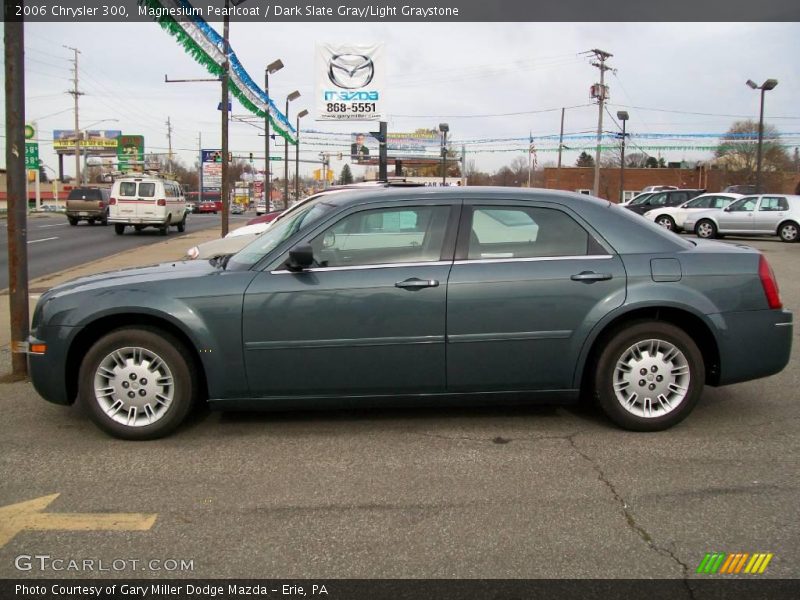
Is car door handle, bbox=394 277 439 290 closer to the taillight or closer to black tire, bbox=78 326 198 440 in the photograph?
black tire, bbox=78 326 198 440

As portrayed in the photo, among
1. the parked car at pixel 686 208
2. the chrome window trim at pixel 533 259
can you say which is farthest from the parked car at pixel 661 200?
the chrome window trim at pixel 533 259

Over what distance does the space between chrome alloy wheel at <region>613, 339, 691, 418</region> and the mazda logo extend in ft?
61.6

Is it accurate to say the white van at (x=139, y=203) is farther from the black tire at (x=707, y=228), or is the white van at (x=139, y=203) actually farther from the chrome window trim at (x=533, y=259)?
the chrome window trim at (x=533, y=259)

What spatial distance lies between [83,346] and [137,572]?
1.99m

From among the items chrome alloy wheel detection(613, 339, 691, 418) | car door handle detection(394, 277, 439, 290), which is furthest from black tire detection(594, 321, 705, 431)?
car door handle detection(394, 277, 439, 290)

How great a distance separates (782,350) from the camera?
457cm

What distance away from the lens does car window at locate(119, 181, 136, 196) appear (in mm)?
25877

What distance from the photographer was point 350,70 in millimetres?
21641

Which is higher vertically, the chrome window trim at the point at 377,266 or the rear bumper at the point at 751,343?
the chrome window trim at the point at 377,266

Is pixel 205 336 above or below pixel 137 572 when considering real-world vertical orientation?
→ above

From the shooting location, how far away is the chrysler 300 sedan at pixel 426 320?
4.30 meters

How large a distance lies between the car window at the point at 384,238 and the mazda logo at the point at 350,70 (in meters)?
18.2
